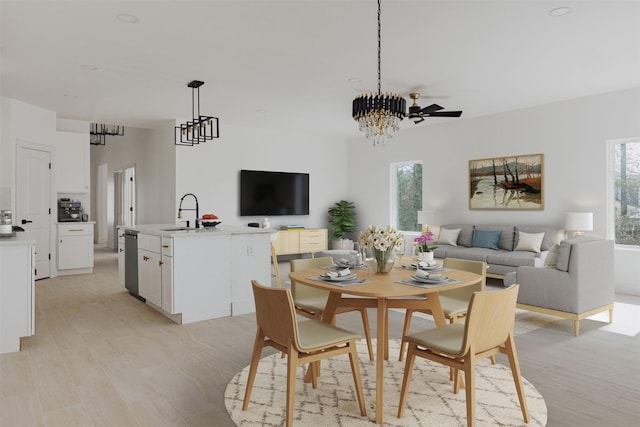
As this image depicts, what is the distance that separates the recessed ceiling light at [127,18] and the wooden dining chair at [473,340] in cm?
318

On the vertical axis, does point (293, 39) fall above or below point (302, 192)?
above

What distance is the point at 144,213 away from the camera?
348 inches

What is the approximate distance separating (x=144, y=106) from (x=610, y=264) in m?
6.32

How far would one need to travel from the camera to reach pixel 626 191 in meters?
5.64

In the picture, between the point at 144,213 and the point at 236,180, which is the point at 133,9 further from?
the point at 144,213

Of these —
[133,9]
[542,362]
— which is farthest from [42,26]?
[542,362]

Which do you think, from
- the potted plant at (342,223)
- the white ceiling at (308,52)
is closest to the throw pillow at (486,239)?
the white ceiling at (308,52)

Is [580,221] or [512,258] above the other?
[580,221]

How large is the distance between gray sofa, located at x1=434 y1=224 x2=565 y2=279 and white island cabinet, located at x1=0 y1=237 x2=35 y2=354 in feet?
17.3

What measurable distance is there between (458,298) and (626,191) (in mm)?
3978

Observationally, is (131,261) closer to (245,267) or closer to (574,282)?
(245,267)

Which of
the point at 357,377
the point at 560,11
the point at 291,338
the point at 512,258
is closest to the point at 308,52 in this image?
the point at 560,11

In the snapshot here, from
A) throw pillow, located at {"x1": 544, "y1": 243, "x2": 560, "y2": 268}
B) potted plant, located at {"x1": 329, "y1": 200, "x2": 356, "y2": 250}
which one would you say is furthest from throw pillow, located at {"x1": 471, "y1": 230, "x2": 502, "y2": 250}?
potted plant, located at {"x1": 329, "y1": 200, "x2": 356, "y2": 250}

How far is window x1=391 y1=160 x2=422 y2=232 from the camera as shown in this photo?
8289mm
